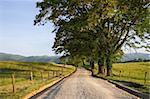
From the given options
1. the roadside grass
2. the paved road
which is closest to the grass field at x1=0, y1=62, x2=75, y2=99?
the paved road

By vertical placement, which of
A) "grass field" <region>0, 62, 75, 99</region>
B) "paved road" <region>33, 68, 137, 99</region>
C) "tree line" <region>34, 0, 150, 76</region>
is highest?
"tree line" <region>34, 0, 150, 76</region>

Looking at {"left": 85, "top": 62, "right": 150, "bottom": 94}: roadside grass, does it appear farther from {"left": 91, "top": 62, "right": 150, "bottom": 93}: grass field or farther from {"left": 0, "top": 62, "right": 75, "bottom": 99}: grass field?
{"left": 0, "top": 62, "right": 75, "bottom": 99}: grass field

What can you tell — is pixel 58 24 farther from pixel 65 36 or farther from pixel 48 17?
pixel 65 36

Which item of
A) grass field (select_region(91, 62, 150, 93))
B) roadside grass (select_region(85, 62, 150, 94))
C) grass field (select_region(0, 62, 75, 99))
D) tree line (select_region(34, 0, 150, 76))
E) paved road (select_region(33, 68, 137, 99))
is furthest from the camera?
tree line (select_region(34, 0, 150, 76))

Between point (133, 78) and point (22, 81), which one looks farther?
point (133, 78)

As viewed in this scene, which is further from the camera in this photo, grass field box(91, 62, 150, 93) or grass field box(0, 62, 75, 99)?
grass field box(91, 62, 150, 93)

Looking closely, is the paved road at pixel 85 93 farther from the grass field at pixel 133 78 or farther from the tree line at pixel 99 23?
the tree line at pixel 99 23

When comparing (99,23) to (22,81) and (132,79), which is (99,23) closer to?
(132,79)

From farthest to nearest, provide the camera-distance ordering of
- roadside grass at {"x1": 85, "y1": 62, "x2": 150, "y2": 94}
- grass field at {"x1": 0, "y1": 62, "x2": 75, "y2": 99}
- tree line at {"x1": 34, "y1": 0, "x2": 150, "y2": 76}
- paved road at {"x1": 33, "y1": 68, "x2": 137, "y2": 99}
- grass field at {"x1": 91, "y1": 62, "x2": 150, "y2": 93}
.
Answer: tree line at {"x1": 34, "y1": 0, "x2": 150, "y2": 76} < grass field at {"x1": 91, "y1": 62, "x2": 150, "y2": 93} < roadside grass at {"x1": 85, "y1": 62, "x2": 150, "y2": 94} < grass field at {"x1": 0, "y1": 62, "x2": 75, "y2": 99} < paved road at {"x1": 33, "y1": 68, "x2": 137, "y2": 99}

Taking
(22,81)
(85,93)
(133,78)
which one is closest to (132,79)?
(133,78)

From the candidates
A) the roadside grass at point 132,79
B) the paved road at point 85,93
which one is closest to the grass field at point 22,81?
the paved road at point 85,93

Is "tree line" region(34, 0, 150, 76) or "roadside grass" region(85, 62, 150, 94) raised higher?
"tree line" region(34, 0, 150, 76)

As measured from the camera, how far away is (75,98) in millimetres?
18547

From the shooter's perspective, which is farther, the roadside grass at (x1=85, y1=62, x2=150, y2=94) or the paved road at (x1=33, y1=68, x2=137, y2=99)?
the roadside grass at (x1=85, y1=62, x2=150, y2=94)
